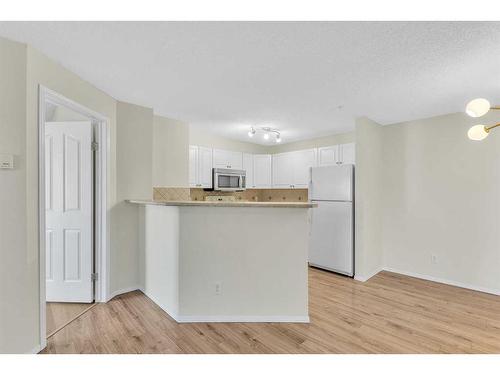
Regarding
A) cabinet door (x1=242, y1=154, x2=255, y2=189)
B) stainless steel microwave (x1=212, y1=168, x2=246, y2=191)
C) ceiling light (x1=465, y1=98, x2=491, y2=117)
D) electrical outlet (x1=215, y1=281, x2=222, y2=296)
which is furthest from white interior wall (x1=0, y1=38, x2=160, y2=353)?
cabinet door (x1=242, y1=154, x2=255, y2=189)

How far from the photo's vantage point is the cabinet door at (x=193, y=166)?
4.11 meters

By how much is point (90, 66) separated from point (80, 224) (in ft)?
5.31

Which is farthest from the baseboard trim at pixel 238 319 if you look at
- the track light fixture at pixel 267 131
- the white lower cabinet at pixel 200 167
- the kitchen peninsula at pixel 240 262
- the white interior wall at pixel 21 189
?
the track light fixture at pixel 267 131

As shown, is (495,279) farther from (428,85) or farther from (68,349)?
(68,349)

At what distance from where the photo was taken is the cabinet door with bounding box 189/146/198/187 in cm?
411

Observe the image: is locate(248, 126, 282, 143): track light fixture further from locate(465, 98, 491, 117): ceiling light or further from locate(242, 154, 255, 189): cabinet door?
locate(465, 98, 491, 117): ceiling light

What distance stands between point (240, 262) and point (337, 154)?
112 inches

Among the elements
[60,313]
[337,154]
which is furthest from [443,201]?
[60,313]

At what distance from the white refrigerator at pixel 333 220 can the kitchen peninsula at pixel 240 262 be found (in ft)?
5.11

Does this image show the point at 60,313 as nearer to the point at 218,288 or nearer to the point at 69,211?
the point at 69,211

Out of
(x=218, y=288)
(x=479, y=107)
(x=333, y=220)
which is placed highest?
(x=479, y=107)

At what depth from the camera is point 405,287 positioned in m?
3.25

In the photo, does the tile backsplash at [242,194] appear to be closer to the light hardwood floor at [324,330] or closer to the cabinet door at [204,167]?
the cabinet door at [204,167]

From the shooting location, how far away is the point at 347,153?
4.18m
